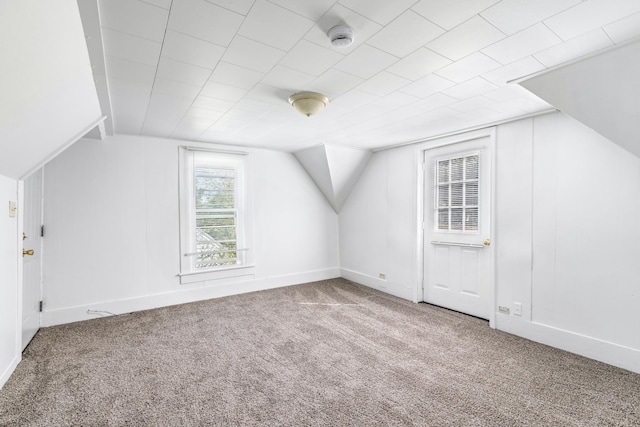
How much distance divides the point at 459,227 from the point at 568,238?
3.62 ft

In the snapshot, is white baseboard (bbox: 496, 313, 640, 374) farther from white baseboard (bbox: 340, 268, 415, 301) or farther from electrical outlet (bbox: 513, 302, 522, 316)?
white baseboard (bbox: 340, 268, 415, 301)

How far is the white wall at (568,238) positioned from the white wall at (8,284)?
13.7ft

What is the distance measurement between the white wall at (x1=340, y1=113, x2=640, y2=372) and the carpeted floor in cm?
24

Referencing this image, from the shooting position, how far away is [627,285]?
2309 mm

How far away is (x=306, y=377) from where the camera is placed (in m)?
2.20

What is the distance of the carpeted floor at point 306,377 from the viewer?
5.86 ft

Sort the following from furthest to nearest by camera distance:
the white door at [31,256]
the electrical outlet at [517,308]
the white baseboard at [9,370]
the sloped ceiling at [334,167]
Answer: the sloped ceiling at [334,167] < the electrical outlet at [517,308] < the white door at [31,256] < the white baseboard at [9,370]

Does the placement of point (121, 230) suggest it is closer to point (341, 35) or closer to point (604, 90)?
point (341, 35)

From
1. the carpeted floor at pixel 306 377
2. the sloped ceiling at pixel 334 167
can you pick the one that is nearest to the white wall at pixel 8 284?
the carpeted floor at pixel 306 377

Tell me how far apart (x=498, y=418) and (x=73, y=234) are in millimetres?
4221

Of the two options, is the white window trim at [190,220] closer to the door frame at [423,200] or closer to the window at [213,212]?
the window at [213,212]

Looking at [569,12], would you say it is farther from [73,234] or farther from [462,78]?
[73,234]

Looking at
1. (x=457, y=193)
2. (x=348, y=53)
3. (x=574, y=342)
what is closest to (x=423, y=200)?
(x=457, y=193)

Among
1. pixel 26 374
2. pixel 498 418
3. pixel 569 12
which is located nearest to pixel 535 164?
pixel 569 12
